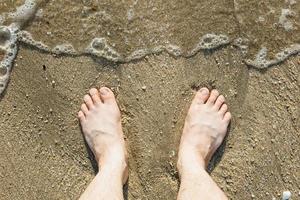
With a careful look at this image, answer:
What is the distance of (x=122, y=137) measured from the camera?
268 cm

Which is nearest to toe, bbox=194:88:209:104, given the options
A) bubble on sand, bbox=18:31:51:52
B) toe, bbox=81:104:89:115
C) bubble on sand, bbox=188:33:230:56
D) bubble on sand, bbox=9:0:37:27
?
bubble on sand, bbox=188:33:230:56

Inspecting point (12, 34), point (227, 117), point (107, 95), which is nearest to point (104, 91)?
point (107, 95)

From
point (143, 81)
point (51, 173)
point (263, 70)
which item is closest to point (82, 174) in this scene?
point (51, 173)

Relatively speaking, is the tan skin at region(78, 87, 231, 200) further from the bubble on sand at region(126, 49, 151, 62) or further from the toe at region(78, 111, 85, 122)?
the bubble on sand at region(126, 49, 151, 62)

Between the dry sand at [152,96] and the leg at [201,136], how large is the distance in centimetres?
5

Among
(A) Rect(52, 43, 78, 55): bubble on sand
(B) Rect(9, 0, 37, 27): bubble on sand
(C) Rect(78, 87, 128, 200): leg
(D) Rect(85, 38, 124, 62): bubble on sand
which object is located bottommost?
(C) Rect(78, 87, 128, 200): leg

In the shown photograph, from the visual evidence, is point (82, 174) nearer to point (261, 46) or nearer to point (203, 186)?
point (203, 186)

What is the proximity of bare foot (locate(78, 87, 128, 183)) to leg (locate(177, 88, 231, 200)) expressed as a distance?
319mm

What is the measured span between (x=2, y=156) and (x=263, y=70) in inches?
57.0

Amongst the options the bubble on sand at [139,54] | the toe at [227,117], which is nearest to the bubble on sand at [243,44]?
the toe at [227,117]

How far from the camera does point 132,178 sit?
2678 millimetres

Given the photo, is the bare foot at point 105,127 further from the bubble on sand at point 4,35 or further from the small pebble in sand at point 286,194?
the small pebble in sand at point 286,194

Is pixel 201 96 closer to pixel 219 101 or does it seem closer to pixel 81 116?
pixel 219 101

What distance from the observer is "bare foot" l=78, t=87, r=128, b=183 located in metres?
2.65
